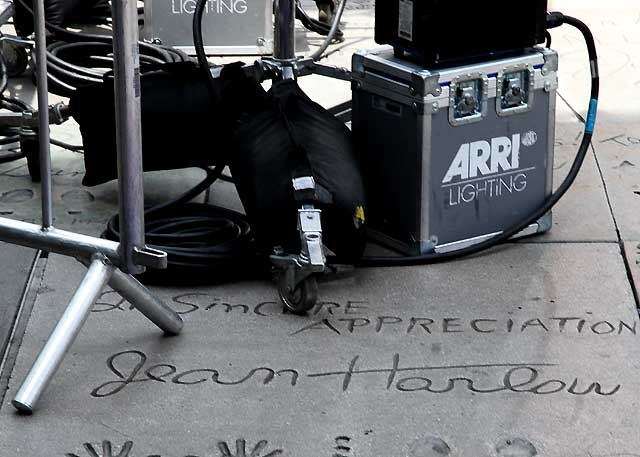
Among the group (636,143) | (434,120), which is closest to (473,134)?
(434,120)

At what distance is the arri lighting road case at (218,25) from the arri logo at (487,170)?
233cm

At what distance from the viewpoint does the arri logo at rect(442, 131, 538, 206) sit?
3402 mm

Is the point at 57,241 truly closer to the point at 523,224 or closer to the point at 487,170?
the point at 487,170

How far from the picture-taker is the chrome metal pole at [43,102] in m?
2.66

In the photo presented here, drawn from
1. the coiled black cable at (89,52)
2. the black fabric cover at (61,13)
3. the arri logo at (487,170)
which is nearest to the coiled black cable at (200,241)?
the arri logo at (487,170)

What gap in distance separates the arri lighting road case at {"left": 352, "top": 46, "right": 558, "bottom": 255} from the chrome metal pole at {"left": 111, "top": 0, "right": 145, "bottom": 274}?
38.0 inches

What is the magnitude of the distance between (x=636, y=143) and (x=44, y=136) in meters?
2.46

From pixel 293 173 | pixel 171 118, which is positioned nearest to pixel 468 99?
pixel 293 173

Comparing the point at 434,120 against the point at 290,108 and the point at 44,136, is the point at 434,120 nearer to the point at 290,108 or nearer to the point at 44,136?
the point at 290,108

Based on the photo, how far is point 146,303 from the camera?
2891mm

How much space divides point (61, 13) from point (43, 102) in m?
2.82

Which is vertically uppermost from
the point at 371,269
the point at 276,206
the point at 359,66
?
the point at 359,66

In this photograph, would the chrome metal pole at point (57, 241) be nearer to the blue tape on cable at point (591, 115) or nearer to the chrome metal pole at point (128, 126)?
the chrome metal pole at point (128, 126)

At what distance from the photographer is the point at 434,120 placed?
10.8ft
